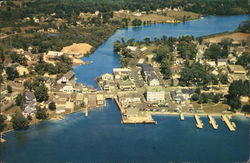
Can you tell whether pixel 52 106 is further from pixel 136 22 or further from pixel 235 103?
pixel 136 22

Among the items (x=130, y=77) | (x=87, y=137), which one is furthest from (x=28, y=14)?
(x=87, y=137)

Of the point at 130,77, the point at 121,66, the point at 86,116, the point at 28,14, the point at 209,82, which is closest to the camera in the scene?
the point at 86,116

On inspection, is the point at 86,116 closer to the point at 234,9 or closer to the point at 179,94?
the point at 179,94

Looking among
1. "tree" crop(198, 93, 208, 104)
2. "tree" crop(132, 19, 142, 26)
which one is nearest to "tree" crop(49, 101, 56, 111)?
"tree" crop(198, 93, 208, 104)

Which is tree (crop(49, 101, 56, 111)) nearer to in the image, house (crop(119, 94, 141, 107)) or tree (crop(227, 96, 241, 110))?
house (crop(119, 94, 141, 107))

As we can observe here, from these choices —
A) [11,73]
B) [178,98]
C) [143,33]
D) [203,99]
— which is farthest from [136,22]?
[203,99]

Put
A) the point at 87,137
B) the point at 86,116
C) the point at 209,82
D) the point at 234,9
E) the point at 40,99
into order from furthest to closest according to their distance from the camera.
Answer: the point at 234,9
the point at 209,82
the point at 40,99
the point at 86,116
the point at 87,137
